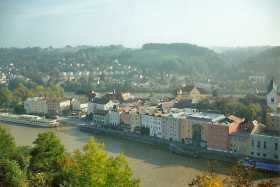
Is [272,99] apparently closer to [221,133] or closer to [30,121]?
[221,133]

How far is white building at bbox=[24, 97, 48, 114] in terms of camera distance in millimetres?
8633

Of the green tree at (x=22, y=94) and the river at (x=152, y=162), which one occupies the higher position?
the green tree at (x=22, y=94)

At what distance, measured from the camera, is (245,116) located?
236 inches

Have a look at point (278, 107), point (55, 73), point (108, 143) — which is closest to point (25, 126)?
point (108, 143)

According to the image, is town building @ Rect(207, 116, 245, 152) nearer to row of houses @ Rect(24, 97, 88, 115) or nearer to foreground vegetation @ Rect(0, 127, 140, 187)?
foreground vegetation @ Rect(0, 127, 140, 187)

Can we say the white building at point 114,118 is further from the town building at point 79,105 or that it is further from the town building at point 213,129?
the town building at point 79,105

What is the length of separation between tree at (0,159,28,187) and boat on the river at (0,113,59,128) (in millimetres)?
4110

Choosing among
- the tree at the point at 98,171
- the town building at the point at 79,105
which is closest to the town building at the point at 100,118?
the town building at the point at 79,105

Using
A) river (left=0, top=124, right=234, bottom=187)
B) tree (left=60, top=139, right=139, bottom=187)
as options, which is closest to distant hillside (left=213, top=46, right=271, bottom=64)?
river (left=0, top=124, right=234, bottom=187)

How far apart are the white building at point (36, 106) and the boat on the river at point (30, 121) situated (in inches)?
26.1

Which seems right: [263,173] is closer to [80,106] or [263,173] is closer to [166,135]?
[166,135]

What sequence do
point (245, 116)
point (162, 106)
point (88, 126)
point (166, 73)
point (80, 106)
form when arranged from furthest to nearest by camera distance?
1. point (166, 73)
2. point (80, 106)
3. point (162, 106)
4. point (88, 126)
5. point (245, 116)

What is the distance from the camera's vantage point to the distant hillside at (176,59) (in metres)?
16.3

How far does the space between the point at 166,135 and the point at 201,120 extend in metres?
0.59
